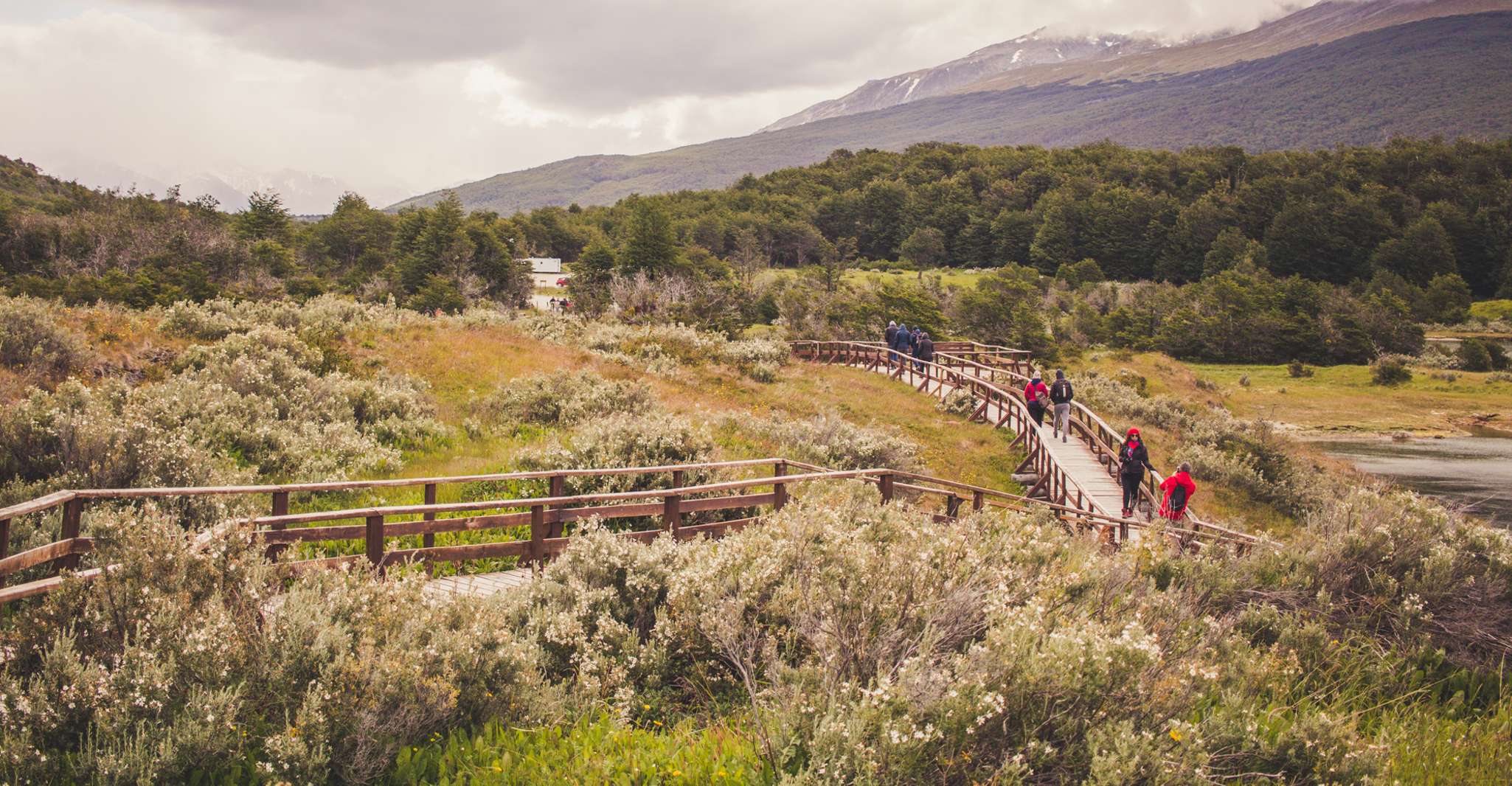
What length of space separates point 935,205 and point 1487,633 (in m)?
111

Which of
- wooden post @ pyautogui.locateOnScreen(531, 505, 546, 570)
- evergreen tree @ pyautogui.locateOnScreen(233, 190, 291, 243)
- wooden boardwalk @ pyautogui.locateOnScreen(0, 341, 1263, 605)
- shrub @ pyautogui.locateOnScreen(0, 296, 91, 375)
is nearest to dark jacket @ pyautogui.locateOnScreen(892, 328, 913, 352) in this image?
wooden boardwalk @ pyautogui.locateOnScreen(0, 341, 1263, 605)

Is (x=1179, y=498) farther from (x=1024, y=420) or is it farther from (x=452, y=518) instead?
(x=452, y=518)

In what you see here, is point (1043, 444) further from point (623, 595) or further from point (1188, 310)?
point (1188, 310)

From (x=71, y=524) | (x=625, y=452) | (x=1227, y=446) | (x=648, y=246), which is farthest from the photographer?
(x=648, y=246)

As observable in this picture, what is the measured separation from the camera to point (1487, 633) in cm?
Result: 675

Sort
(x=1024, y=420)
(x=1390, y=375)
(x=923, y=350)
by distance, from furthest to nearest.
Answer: (x=1390, y=375) → (x=923, y=350) → (x=1024, y=420)

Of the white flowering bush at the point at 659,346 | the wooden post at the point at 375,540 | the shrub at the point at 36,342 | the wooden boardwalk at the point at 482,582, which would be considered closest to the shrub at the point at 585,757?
the wooden boardwalk at the point at 482,582

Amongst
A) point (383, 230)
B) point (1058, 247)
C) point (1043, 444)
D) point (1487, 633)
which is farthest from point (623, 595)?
point (1058, 247)

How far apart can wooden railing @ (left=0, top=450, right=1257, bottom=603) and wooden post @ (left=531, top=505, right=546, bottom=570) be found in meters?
0.01

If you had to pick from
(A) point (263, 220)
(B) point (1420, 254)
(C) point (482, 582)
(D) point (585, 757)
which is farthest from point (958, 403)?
(B) point (1420, 254)

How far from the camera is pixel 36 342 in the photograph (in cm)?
1259

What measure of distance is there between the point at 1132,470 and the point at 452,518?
42.2 feet

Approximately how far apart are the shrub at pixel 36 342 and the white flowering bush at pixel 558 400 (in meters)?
6.35

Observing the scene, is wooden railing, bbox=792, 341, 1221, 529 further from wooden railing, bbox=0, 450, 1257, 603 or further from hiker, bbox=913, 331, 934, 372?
wooden railing, bbox=0, 450, 1257, 603
